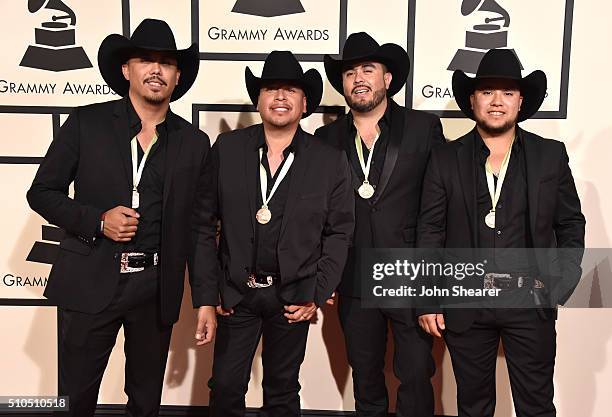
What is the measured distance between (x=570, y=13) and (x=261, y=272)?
2.33m

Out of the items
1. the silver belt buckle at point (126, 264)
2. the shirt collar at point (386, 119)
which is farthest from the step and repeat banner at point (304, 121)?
the silver belt buckle at point (126, 264)

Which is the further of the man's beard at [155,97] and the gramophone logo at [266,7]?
the gramophone logo at [266,7]

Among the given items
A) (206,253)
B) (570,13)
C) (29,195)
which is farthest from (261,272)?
(570,13)

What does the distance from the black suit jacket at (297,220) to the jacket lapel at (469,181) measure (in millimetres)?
508

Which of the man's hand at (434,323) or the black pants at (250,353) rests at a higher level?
the man's hand at (434,323)

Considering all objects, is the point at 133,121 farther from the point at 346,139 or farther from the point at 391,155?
the point at 391,155

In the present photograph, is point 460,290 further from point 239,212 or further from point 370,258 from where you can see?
point 239,212

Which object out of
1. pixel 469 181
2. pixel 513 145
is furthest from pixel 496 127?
pixel 469 181

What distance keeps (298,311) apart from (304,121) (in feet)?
4.27

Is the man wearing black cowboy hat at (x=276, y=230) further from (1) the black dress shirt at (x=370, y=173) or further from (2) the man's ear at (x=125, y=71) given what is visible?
(2) the man's ear at (x=125, y=71)

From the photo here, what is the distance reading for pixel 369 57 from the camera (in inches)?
112

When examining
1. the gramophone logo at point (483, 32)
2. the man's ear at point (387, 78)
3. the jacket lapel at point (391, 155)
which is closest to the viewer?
the jacket lapel at point (391, 155)

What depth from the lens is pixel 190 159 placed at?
2.67 metres

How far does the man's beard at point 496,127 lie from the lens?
2625 millimetres
